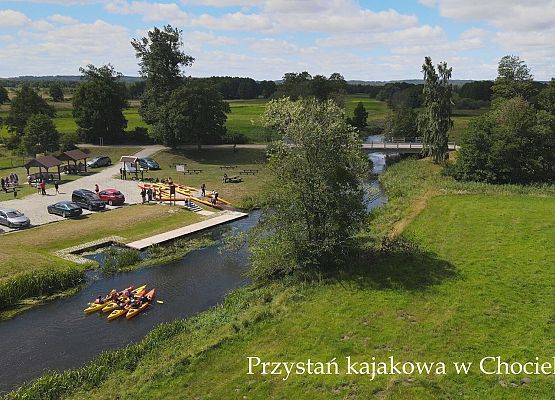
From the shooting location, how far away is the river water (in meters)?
21.2

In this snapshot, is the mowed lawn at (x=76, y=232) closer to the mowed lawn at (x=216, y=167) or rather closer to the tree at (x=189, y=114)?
the mowed lawn at (x=216, y=167)

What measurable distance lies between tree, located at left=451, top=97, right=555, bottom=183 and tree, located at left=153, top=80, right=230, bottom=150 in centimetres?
3682

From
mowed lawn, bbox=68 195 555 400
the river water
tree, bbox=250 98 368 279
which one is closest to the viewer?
mowed lawn, bbox=68 195 555 400

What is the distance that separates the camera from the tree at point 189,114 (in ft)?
230

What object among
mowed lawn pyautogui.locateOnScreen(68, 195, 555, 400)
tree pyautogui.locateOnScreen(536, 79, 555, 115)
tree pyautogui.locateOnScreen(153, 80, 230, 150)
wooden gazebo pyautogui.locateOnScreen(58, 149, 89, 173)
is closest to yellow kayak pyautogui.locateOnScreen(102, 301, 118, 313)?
mowed lawn pyautogui.locateOnScreen(68, 195, 555, 400)

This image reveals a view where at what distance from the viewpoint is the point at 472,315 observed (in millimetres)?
21625

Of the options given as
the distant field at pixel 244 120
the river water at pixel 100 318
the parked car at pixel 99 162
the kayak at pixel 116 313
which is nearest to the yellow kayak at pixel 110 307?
the kayak at pixel 116 313

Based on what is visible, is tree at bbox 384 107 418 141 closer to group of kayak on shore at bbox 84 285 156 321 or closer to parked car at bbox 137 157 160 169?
parked car at bbox 137 157 160 169

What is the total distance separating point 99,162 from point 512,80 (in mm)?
68958

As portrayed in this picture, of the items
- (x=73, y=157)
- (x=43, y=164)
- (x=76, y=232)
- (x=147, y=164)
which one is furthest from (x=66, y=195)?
(x=147, y=164)

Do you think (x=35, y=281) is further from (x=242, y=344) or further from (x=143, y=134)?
(x=143, y=134)

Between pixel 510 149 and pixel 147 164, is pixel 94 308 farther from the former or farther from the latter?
pixel 510 149

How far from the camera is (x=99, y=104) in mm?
77500

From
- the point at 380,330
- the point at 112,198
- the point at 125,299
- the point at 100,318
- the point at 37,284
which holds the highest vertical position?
the point at 112,198
